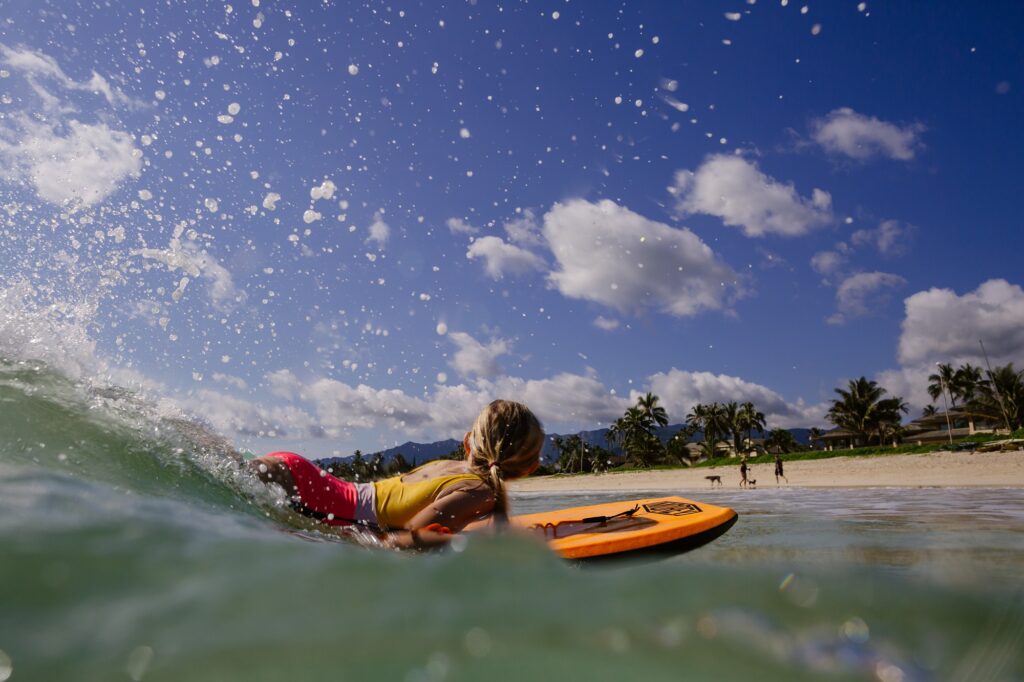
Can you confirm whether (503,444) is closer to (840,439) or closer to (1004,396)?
(1004,396)

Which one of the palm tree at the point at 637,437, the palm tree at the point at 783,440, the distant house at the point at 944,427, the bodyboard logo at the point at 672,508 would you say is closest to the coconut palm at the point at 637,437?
the palm tree at the point at 637,437

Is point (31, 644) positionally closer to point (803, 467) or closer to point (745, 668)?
point (745, 668)

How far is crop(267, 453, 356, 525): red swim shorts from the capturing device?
404 cm

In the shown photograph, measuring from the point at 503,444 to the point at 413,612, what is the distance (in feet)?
7.49

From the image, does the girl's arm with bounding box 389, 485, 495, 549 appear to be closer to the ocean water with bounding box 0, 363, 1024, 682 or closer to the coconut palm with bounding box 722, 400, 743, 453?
the ocean water with bounding box 0, 363, 1024, 682

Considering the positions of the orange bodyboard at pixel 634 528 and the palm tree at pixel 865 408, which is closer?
the orange bodyboard at pixel 634 528

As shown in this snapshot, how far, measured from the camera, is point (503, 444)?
12.8 feet

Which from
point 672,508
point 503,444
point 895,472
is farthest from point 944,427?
point 503,444

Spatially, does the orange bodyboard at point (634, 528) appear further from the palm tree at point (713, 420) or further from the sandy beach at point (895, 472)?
the palm tree at point (713, 420)

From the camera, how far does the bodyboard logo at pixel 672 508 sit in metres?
5.73

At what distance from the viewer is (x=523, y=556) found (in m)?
2.21

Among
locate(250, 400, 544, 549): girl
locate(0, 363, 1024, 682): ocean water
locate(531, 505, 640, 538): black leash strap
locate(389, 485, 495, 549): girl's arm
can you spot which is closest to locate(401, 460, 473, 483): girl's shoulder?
locate(250, 400, 544, 549): girl

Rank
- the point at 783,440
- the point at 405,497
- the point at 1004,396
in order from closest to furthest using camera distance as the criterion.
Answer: the point at 405,497
the point at 1004,396
the point at 783,440

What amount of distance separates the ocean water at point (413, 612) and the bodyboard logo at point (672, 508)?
293 centimetres
